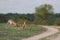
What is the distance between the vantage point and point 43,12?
244 ft

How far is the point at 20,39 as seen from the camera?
734 inches

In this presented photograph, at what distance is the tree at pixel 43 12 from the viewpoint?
7438cm

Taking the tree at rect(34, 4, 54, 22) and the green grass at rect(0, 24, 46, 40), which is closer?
the green grass at rect(0, 24, 46, 40)

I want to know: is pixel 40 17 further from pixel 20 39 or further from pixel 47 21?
pixel 20 39

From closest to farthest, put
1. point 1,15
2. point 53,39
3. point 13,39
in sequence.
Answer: point 13,39 → point 53,39 → point 1,15

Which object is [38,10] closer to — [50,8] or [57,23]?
[50,8]

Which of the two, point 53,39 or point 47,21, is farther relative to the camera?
point 47,21

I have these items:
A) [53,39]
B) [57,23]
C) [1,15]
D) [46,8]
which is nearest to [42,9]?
[46,8]

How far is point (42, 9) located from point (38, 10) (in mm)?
1340

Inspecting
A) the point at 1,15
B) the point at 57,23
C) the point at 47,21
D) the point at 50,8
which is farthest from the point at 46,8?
the point at 57,23

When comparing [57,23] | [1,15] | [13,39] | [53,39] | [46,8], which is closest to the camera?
[13,39]

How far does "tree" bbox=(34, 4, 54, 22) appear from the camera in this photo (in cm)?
7438

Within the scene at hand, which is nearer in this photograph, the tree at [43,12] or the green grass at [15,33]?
the green grass at [15,33]

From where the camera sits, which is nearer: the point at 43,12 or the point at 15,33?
the point at 15,33
